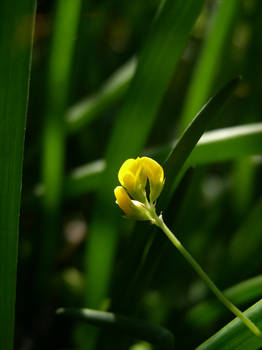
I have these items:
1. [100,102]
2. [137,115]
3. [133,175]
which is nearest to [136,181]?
[133,175]

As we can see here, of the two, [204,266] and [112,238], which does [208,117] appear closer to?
[112,238]

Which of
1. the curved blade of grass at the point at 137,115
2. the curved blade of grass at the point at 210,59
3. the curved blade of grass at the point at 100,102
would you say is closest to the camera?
the curved blade of grass at the point at 137,115

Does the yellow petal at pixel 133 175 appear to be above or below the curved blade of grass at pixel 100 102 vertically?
above

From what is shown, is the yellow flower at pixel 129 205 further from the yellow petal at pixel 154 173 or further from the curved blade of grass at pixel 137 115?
the curved blade of grass at pixel 137 115

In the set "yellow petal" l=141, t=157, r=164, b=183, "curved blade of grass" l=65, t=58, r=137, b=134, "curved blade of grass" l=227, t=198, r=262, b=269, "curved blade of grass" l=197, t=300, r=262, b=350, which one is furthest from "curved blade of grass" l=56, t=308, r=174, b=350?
"curved blade of grass" l=65, t=58, r=137, b=134

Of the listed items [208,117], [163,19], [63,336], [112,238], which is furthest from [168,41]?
[63,336]

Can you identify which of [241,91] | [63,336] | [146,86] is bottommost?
[63,336]

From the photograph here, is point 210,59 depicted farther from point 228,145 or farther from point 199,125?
point 199,125

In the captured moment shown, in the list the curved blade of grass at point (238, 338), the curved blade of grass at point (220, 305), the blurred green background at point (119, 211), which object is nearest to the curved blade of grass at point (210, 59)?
the blurred green background at point (119, 211)
